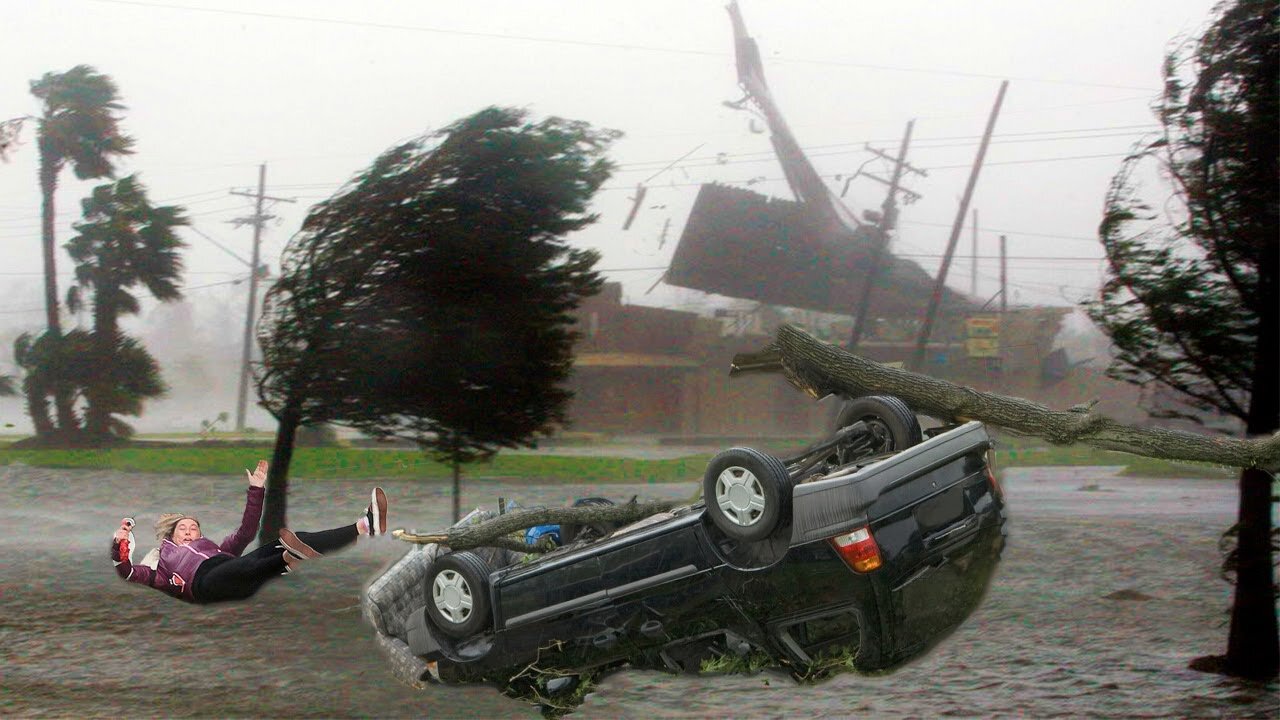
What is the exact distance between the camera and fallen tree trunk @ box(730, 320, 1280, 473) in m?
3.39

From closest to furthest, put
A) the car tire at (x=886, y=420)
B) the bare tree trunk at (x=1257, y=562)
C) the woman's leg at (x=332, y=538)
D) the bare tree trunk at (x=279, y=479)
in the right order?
1. the car tire at (x=886, y=420)
2. the bare tree trunk at (x=1257, y=562)
3. the woman's leg at (x=332, y=538)
4. the bare tree trunk at (x=279, y=479)

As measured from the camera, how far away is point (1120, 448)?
3.48 meters

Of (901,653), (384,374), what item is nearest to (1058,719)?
(901,653)

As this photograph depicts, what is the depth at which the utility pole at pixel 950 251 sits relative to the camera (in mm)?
Result: 3607

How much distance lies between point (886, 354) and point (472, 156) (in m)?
1.78

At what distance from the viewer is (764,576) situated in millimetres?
3139

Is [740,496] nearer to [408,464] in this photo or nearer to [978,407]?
[978,407]

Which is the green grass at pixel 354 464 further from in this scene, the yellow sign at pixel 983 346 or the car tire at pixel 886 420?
the yellow sign at pixel 983 346

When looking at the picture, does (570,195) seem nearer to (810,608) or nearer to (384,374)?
(384,374)

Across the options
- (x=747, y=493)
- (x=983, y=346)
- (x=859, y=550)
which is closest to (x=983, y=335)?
(x=983, y=346)

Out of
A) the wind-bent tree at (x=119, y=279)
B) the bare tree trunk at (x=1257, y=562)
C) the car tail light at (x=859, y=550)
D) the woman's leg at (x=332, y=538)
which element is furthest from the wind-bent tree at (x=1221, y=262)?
the wind-bent tree at (x=119, y=279)

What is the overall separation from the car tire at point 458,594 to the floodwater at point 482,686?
292mm

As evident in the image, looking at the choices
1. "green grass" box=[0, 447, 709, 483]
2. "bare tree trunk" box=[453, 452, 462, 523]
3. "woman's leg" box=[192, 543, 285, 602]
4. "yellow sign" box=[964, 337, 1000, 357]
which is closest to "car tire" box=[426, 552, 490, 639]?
"bare tree trunk" box=[453, 452, 462, 523]

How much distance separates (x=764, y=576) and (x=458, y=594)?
1234 millimetres
